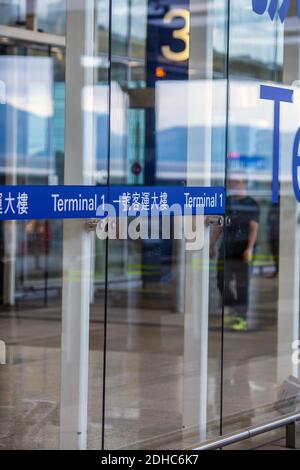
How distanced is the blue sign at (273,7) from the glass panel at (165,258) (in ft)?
A: 0.73

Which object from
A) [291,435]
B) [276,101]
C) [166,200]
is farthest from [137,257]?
[166,200]

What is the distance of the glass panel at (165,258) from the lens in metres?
5.62

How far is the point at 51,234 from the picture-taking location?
47.8 ft

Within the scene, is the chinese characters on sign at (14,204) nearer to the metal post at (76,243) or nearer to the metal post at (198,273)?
the metal post at (76,243)

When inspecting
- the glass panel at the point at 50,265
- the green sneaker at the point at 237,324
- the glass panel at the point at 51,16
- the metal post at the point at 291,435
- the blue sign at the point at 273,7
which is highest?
the glass panel at the point at 51,16

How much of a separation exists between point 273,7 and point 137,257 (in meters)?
9.13

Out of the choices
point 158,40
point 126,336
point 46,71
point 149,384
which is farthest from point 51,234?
point 149,384

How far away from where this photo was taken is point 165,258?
14.0 meters

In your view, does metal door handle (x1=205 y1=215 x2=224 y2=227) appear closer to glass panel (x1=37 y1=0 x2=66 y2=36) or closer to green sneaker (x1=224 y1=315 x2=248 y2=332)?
green sneaker (x1=224 y1=315 x2=248 y2=332)

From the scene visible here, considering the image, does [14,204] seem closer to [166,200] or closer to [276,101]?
[166,200]

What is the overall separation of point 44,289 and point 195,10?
8269 mm

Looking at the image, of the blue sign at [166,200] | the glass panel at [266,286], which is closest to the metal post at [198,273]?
the blue sign at [166,200]

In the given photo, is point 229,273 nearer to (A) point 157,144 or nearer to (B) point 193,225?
(A) point 157,144

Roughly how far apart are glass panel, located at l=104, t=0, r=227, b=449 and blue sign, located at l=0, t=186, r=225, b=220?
0.16m
